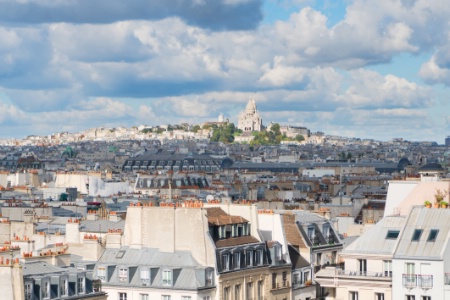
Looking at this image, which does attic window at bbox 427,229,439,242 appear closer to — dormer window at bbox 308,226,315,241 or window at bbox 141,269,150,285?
window at bbox 141,269,150,285

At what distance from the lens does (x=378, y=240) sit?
1251 inches

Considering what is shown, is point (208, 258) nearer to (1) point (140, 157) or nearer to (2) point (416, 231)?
(2) point (416, 231)

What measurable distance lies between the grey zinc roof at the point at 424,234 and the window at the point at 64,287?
7563 millimetres

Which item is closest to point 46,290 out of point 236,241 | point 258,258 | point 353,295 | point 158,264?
point 158,264

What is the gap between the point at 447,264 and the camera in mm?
29422

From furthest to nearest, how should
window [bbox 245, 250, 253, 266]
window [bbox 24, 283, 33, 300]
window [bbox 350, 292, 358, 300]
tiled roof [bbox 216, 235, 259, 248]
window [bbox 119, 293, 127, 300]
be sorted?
window [bbox 245, 250, 253, 266]
tiled roof [bbox 216, 235, 259, 248]
window [bbox 119, 293, 127, 300]
window [bbox 350, 292, 358, 300]
window [bbox 24, 283, 33, 300]

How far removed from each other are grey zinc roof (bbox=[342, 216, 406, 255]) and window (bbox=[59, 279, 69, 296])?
21.4ft

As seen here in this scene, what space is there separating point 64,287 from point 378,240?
741 cm

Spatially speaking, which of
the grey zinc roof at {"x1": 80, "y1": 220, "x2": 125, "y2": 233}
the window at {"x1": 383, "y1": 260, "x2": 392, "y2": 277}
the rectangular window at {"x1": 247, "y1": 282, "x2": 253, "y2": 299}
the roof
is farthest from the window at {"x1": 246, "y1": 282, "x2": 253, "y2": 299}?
the window at {"x1": 383, "y1": 260, "x2": 392, "y2": 277}

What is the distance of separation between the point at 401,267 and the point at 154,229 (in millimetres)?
8395

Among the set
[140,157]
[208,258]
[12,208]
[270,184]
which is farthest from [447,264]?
[140,157]

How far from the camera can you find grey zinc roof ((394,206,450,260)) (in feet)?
97.2

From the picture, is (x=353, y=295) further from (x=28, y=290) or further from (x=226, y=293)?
(x=28, y=290)

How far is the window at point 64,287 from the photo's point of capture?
3098 cm
